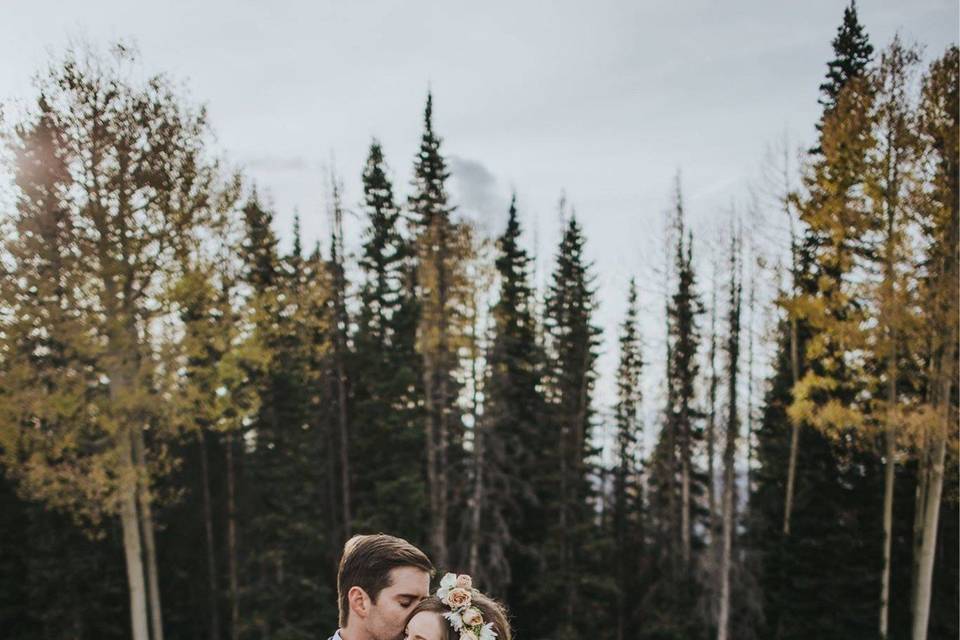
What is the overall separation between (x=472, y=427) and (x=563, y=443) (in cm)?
525

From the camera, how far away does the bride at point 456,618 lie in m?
3.35

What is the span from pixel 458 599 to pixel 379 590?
40 cm

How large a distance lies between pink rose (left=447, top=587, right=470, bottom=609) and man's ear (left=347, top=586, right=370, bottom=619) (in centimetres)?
41

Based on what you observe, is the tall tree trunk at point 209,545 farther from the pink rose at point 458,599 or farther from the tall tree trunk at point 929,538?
the pink rose at point 458,599

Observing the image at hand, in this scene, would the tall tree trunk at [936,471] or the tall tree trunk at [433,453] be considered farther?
the tall tree trunk at [433,453]

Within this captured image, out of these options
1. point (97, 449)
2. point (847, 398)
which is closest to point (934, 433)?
point (847, 398)

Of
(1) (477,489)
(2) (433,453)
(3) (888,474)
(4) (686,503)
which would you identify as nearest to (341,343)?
(2) (433,453)

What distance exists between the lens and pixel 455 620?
3.42m

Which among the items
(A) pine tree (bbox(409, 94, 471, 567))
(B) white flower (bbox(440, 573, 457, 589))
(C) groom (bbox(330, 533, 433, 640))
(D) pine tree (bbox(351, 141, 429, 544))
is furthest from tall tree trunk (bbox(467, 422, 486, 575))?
(C) groom (bbox(330, 533, 433, 640))

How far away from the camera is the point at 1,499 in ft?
72.6

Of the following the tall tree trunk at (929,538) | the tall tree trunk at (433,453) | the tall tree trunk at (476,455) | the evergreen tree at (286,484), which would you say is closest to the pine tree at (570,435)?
the tall tree trunk at (476,455)

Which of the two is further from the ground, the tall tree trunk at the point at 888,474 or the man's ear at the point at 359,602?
the man's ear at the point at 359,602

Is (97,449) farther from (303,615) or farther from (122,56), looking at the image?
(303,615)

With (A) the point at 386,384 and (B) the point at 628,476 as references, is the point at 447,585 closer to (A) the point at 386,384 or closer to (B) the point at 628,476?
(A) the point at 386,384
